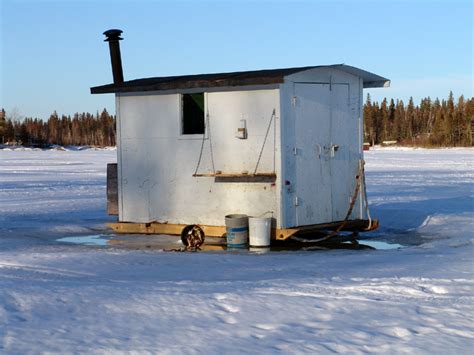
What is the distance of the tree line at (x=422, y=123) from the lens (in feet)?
361

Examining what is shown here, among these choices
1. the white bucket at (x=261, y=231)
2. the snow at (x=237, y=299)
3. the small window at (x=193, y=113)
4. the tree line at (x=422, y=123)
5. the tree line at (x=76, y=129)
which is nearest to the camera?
the snow at (x=237, y=299)

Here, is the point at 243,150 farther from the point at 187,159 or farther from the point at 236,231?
the point at 236,231

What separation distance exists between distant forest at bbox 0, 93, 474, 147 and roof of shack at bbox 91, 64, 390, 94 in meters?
66.3

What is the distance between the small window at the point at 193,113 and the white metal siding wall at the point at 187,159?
15 centimetres

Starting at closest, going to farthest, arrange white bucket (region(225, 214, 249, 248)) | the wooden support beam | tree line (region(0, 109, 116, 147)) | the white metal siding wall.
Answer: white bucket (region(225, 214, 249, 248)) < the white metal siding wall < the wooden support beam < tree line (region(0, 109, 116, 147))

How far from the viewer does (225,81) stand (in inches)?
550

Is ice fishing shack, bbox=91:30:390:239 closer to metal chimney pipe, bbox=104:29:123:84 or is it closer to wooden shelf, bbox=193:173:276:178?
wooden shelf, bbox=193:173:276:178

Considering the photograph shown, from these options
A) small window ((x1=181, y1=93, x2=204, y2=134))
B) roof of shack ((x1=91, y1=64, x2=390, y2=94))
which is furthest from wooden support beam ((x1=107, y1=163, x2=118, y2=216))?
small window ((x1=181, y1=93, x2=204, y2=134))

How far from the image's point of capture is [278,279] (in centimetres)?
949

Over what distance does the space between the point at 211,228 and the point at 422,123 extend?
147 metres

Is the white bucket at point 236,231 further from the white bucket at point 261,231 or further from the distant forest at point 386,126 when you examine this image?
the distant forest at point 386,126

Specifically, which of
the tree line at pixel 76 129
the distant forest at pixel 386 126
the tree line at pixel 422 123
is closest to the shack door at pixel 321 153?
the distant forest at pixel 386 126

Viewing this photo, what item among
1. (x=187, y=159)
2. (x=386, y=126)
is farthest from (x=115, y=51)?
(x=386, y=126)

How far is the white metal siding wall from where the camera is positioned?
45.4 feet
